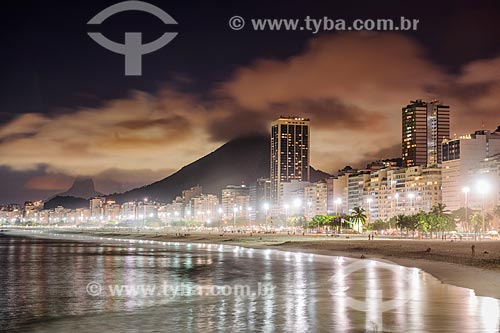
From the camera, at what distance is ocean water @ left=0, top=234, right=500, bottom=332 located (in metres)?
22.9

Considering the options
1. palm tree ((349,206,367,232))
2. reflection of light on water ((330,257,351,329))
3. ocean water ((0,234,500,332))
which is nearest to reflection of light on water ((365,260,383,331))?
ocean water ((0,234,500,332))

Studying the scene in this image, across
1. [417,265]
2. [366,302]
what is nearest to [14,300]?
[366,302]

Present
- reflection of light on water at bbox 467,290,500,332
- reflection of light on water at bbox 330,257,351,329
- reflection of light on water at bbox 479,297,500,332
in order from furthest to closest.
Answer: reflection of light on water at bbox 330,257,351,329 < reflection of light on water at bbox 467,290,500,332 < reflection of light on water at bbox 479,297,500,332

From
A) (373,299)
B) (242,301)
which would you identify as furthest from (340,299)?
(242,301)

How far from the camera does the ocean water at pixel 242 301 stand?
22.9m

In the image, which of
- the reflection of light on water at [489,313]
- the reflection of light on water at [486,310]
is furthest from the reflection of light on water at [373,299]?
the reflection of light on water at [489,313]

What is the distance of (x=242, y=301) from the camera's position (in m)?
29.2

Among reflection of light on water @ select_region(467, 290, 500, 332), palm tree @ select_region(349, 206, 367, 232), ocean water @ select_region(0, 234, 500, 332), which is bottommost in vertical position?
ocean water @ select_region(0, 234, 500, 332)

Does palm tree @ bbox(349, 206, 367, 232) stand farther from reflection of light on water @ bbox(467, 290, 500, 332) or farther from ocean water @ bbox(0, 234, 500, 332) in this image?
reflection of light on water @ bbox(467, 290, 500, 332)

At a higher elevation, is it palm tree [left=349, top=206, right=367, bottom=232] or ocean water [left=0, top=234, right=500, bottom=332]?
palm tree [left=349, top=206, right=367, bottom=232]

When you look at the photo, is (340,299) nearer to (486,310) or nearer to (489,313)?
(486,310)

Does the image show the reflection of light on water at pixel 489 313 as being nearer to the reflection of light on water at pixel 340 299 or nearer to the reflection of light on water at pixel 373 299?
the reflection of light on water at pixel 373 299

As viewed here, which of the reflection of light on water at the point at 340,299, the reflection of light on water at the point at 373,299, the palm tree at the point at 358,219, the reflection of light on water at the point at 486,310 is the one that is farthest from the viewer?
the palm tree at the point at 358,219

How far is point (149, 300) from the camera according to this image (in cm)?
3017
